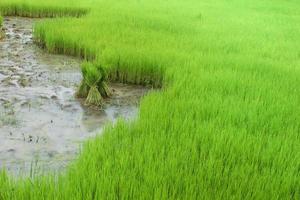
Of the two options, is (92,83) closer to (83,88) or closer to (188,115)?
(83,88)

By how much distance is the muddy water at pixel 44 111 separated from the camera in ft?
10.1

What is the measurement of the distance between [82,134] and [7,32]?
4.66 metres

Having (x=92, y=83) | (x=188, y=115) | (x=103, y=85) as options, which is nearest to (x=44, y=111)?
(x=92, y=83)

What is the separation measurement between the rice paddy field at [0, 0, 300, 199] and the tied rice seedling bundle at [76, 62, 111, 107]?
0.44m

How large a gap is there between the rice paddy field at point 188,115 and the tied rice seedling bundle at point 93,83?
437 mm

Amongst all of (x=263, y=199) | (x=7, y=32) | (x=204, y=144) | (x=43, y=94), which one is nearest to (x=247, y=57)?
(x=43, y=94)

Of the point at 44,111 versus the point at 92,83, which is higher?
the point at 92,83

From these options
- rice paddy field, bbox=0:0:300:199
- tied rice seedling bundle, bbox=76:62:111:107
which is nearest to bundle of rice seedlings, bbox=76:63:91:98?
tied rice seedling bundle, bbox=76:62:111:107

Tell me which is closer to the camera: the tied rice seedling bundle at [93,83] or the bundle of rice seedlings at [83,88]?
the tied rice seedling bundle at [93,83]

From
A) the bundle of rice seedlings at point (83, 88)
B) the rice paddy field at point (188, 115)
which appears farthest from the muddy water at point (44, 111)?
the rice paddy field at point (188, 115)

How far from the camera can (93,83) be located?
422 centimetres

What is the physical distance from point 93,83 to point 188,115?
1242 mm

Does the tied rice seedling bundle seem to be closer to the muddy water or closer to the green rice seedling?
the green rice seedling

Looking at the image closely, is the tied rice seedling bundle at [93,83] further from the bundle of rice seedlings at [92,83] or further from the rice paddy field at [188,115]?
the rice paddy field at [188,115]
